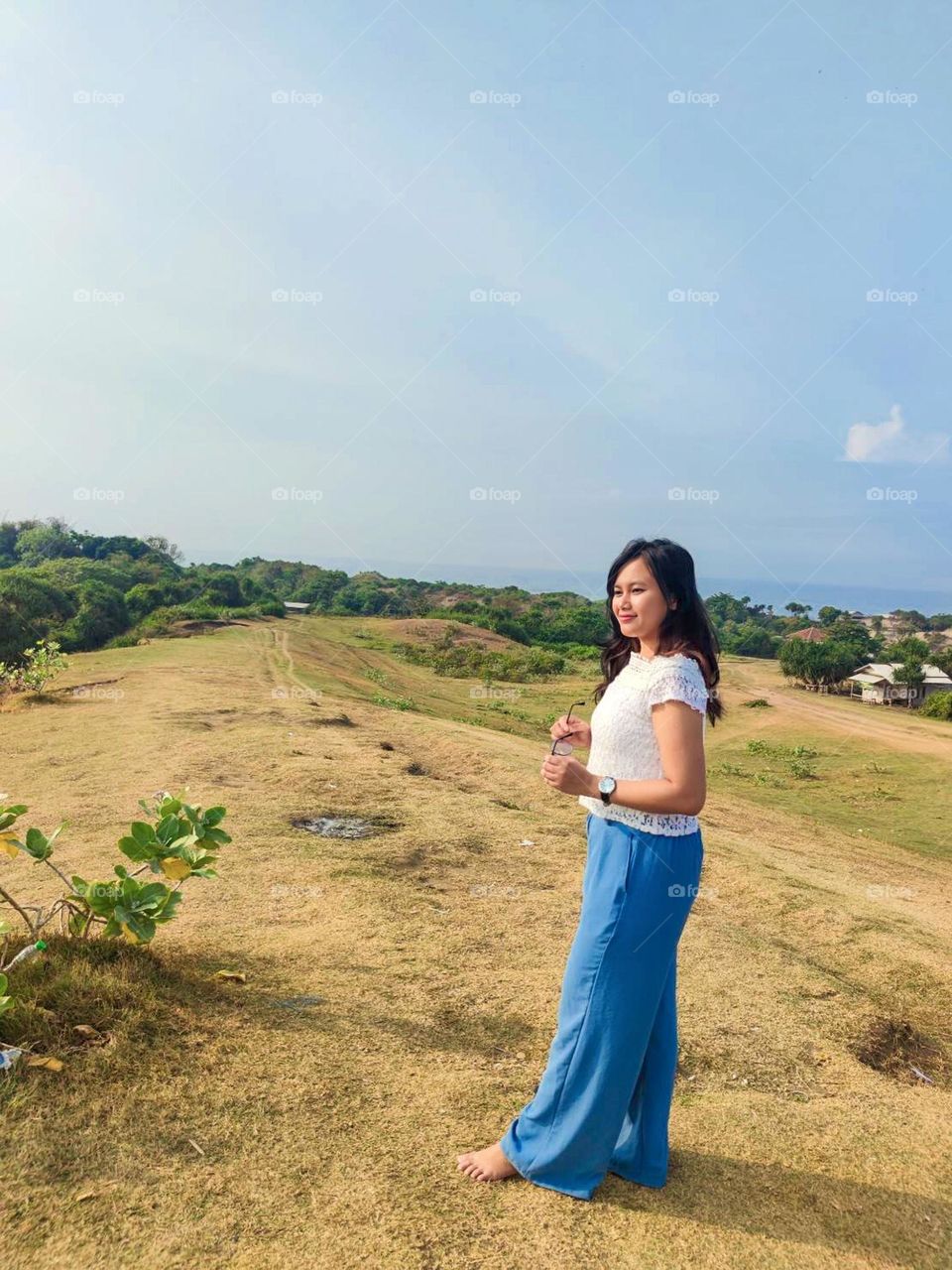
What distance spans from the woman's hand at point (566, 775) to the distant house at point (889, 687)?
37689 millimetres

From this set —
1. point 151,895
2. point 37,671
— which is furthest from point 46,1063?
point 37,671

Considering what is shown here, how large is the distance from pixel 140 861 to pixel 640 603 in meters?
2.26

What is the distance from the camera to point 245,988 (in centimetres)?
363

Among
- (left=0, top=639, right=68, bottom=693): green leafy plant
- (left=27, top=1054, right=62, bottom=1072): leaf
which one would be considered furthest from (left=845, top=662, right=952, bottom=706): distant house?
(left=27, top=1054, right=62, bottom=1072): leaf

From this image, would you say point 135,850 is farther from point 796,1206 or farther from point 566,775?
point 796,1206

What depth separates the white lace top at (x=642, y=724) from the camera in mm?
2271

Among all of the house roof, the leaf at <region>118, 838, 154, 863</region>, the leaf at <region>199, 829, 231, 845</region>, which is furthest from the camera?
the house roof

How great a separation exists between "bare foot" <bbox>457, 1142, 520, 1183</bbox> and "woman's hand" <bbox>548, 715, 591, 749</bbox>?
1272 mm

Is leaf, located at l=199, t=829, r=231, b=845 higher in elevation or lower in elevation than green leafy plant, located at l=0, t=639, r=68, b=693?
higher

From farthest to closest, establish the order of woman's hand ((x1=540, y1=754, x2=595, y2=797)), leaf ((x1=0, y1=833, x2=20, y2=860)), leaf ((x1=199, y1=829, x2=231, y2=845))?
1. leaf ((x1=199, y1=829, x2=231, y2=845))
2. leaf ((x1=0, y1=833, x2=20, y2=860))
3. woman's hand ((x1=540, y1=754, x2=595, y2=797))

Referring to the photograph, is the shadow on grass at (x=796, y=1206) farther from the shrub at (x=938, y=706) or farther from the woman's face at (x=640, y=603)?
the shrub at (x=938, y=706)

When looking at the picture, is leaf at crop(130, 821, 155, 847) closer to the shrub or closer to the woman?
the woman

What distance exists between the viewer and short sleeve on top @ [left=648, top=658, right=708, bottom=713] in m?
2.24

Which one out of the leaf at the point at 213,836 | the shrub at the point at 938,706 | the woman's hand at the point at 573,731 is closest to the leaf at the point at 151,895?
the leaf at the point at 213,836
